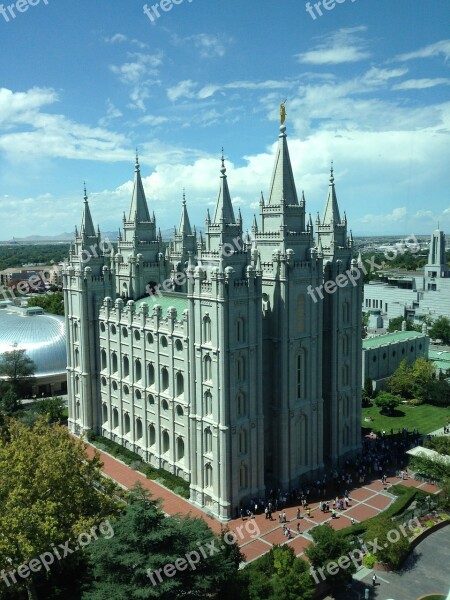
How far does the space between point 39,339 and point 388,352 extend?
158ft

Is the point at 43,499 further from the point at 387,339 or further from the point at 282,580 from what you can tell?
the point at 387,339

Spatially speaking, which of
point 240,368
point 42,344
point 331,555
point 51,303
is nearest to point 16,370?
point 42,344

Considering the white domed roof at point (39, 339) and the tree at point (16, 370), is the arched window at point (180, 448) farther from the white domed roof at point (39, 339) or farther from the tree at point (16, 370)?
the white domed roof at point (39, 339)

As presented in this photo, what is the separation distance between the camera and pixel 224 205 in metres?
42.9

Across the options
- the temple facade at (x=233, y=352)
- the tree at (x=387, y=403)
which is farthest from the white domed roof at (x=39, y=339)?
the tree at (x=387, y=403)

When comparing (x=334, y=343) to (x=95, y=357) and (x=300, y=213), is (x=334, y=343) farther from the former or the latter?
(x=95, y=357)

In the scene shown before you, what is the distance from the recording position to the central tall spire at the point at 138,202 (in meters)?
59.9

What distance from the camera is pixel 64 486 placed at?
3148 cm

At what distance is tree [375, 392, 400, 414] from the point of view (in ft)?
209

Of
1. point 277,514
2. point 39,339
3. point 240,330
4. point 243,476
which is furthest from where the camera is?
point 39,339

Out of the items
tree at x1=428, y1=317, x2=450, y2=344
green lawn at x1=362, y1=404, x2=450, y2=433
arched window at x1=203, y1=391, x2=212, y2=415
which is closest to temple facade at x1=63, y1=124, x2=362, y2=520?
arched window at x1=203, y1=391, x2=212, y2=415

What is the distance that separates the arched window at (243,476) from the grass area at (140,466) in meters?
4.99

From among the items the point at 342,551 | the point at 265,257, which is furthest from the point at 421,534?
the point at 265,257

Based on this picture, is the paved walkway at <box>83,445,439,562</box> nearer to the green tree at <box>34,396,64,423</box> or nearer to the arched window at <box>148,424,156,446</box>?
the arched window at <box>148,424,156,446</box>
